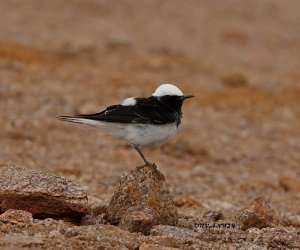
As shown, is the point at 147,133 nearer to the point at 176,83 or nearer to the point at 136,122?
the point at 136,122

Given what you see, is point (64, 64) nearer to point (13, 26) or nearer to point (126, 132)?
point (13, 26)

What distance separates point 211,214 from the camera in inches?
361

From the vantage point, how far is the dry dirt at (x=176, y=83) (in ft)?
→ 43.7

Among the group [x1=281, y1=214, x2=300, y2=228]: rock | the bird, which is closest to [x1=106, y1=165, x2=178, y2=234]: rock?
the bird

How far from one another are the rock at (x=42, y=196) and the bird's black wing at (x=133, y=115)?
3.39 ft

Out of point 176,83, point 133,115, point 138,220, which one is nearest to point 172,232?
point 138,220

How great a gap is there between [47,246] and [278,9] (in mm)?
28717

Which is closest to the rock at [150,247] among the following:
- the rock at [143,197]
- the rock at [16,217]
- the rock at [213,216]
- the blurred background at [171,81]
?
the rock at [143,197]

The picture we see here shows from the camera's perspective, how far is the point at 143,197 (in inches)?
303

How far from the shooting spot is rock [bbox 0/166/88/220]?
291 inches

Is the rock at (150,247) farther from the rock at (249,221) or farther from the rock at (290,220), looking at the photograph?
the rock at (290,220)

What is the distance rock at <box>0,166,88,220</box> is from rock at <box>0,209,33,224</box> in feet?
1.06

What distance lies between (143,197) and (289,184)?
6201 millimetres

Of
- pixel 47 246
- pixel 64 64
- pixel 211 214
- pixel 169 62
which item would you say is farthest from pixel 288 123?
pixel 47 246
